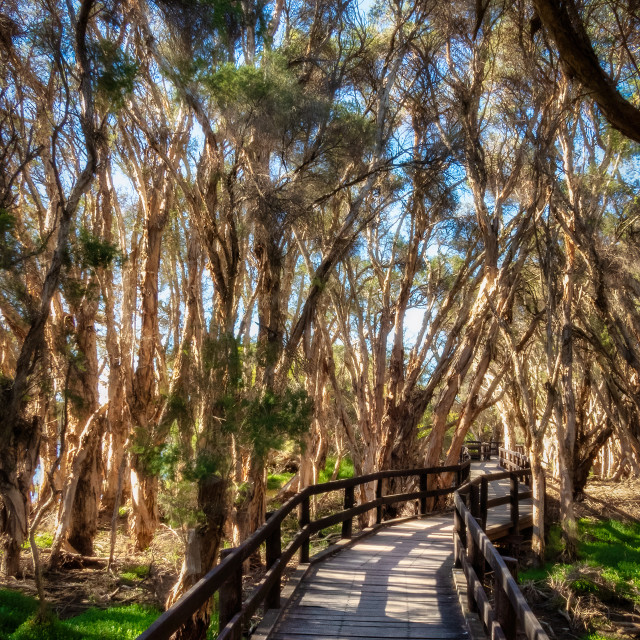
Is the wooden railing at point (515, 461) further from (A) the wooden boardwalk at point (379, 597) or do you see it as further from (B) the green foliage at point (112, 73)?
(B) the green foliage at point (112, 73)

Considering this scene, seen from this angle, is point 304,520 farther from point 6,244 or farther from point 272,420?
point 6,244

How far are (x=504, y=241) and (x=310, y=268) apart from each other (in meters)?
6.54

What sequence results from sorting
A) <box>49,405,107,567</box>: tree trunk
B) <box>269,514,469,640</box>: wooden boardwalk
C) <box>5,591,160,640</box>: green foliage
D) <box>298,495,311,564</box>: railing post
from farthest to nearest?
<box>49,405,107,567</box>: tree trunk → <box>5,591,160,640</box>: green foliage → <box>298,495,311,564</box>: railing post → <box>269,514,469,640</box>: wooden boardwalk

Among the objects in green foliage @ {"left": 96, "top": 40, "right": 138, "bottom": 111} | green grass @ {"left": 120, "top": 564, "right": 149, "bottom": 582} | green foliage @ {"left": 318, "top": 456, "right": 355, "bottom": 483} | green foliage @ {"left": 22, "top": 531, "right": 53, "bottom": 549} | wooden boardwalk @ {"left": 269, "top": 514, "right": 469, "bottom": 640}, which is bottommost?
green grass @ {"left": 120, "top": 564, "right": 149, "bottom": 582}

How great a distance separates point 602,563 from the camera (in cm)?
1327

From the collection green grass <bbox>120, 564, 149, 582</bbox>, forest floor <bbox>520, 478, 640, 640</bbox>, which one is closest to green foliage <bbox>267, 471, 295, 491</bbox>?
green grass <bbox>120, 564, 149, 582</bbox>

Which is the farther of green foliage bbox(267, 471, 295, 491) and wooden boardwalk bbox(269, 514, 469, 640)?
green foliage bbox(267, 471, 295, 491)

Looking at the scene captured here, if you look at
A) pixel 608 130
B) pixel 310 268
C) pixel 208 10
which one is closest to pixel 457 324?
pixel 310 268

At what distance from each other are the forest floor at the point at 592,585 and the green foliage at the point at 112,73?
1066cm

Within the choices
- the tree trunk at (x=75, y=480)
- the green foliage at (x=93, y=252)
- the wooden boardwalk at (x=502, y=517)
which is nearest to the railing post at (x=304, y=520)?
the wooden boardwalk at (x=502, y=517)

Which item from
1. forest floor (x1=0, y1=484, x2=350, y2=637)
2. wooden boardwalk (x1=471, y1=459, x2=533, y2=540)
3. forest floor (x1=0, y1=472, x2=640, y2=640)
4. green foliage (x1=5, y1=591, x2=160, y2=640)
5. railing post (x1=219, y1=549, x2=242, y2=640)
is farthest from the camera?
forest floor (x1=0, y1=484, x2=350, y2=637)

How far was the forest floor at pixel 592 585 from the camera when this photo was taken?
10047 millimetres

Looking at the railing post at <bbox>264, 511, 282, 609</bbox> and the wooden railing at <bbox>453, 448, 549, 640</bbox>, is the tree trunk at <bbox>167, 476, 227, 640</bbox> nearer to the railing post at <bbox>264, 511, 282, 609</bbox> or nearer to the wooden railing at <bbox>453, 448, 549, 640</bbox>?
the wooden railing at <bbox>453, 448, 549, 640</bbox>

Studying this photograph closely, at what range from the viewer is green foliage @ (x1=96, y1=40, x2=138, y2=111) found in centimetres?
1073
